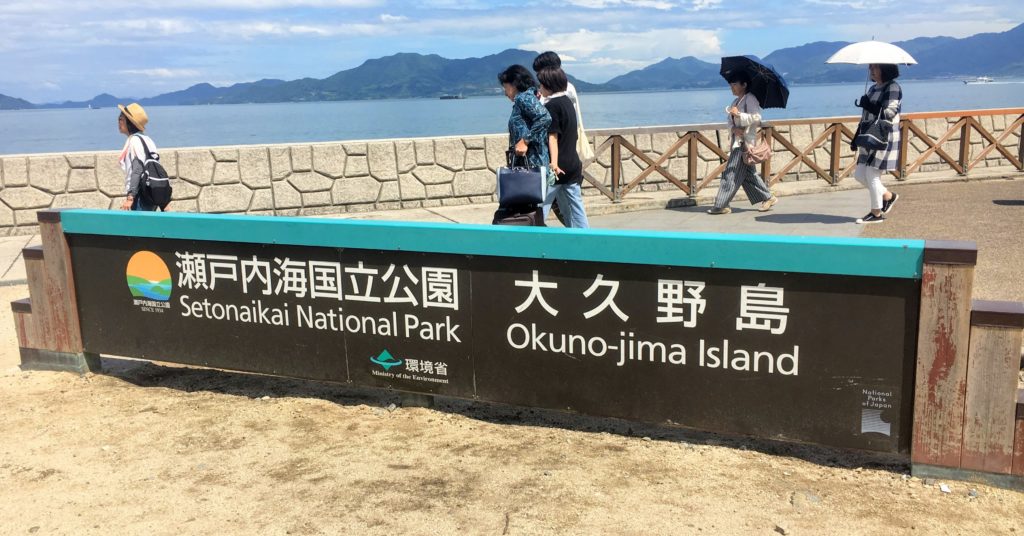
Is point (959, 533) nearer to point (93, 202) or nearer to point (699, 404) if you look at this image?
point (699, 404)

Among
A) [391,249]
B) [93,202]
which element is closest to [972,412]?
[391,249]

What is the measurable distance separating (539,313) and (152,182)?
4695 millimetres

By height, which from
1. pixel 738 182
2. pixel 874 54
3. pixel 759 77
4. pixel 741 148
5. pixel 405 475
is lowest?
pixel 405 475

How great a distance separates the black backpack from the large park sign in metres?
2.19

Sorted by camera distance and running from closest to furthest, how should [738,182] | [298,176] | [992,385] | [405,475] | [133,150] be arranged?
[992,385], [405,475], [133,150], [738,182], [298,176]

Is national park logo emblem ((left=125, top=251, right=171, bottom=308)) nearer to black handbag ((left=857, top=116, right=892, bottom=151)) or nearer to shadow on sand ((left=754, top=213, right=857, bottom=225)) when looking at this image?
black handbag ((left=857, top=116, right=892, bottom=151))

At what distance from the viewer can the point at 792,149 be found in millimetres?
12750

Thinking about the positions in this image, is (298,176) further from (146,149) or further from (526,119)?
(526,119)

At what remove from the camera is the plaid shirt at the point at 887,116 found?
9016mm

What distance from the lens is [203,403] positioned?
16.8 feet

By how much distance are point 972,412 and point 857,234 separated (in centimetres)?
595

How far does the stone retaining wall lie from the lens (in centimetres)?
1083

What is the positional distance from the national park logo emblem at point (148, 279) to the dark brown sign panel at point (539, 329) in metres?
0.01

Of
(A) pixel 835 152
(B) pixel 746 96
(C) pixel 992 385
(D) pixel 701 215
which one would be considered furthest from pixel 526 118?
(A) pixel 835 152
